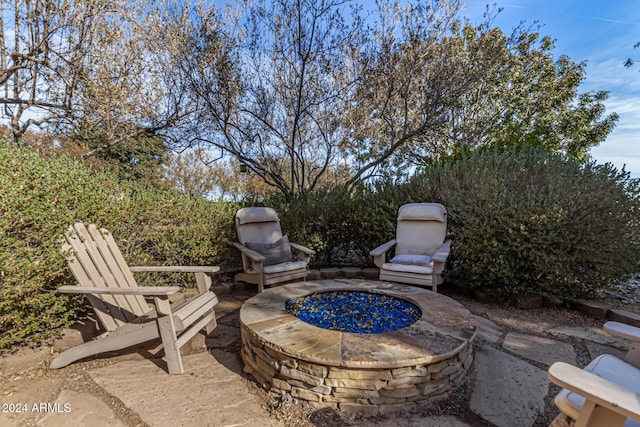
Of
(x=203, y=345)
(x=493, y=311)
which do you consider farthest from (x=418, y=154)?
(x=203, y=345)

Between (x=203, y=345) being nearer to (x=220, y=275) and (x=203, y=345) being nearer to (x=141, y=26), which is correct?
(x=220, y=275)

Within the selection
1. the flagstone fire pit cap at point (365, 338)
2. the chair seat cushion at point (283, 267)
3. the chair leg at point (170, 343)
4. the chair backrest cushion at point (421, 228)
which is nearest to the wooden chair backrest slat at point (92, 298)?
the chair leg at point (170, 343)

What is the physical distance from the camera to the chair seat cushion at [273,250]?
11.6ft

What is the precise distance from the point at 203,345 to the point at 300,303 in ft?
2.73

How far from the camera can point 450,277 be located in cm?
368

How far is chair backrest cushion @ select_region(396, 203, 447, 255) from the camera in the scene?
12.1ft

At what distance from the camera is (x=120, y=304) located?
2.24 metres

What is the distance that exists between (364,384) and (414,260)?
207 cm

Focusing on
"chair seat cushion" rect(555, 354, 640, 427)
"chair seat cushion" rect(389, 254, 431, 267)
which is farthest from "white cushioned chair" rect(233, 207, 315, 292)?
"chair seat cushion" rect(555, 354, 640, 427)

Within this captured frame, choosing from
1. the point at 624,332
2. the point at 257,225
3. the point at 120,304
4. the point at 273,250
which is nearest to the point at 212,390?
the point at 120,304

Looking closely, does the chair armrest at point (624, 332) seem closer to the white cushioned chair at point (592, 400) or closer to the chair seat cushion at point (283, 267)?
the white cushioned chair at point (592, 400)

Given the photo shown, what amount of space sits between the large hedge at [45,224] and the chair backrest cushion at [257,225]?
0.98m

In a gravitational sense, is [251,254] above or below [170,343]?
above

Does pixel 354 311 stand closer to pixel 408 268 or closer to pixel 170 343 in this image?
pixel 408 268
